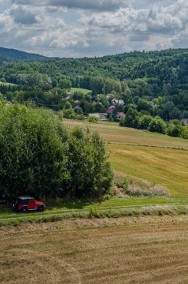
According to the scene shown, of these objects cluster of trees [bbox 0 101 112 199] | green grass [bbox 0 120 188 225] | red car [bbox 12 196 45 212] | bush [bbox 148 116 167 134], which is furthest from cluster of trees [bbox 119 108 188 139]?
red car [bbox 12 196 45 212]

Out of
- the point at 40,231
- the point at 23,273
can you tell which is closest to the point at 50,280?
the point at 23,273

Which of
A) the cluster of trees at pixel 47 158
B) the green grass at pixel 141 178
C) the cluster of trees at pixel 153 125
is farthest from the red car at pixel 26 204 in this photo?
the cluster of trees at pixel 153 125

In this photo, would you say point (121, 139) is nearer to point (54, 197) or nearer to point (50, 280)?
point (54, 197)

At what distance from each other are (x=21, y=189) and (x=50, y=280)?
1524 cm

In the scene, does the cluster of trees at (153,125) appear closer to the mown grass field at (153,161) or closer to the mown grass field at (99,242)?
the mown grass field at (153,161)

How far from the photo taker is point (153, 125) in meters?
141

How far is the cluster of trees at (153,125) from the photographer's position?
458 feet

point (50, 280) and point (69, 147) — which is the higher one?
point (69, 147)

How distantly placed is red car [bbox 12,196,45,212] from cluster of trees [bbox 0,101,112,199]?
2012 millimetres

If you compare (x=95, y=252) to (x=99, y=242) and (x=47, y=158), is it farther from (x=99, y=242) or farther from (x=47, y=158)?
(x=47, y=158)

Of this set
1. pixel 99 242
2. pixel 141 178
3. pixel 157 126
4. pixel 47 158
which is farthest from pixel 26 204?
pixel 157 126

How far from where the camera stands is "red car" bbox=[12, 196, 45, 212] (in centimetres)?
3669

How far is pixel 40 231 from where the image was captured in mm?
33625

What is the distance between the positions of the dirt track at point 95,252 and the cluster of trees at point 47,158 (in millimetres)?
5559
